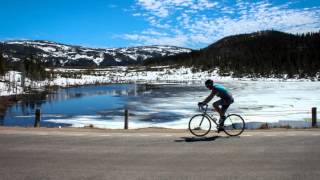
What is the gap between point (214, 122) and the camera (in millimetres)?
13633

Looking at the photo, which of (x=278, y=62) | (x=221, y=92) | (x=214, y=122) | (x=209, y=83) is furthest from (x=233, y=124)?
(x=278, y=62)

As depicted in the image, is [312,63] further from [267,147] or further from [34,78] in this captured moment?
[267,147]

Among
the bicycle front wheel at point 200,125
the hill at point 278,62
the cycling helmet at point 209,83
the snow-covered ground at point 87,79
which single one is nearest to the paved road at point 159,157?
the bicycle front wheel at point 200,125

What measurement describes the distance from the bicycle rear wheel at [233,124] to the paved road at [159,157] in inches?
12.4

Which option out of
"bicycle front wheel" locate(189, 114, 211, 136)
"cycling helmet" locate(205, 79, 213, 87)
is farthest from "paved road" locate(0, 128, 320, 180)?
"cycling helmet" locate(205, 79, 213, 87)

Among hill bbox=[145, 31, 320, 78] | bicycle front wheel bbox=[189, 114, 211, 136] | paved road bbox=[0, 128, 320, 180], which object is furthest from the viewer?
hill bbox=[145, 31, 320, 78]

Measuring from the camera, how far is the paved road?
26.5ft

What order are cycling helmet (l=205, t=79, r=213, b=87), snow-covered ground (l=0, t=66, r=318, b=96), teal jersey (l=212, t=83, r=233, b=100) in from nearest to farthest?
1. cycling helmet (l=205, t=79, r=213, b=87)
2. teal jersey (l=212, t=83, r=233, b=100)
3. snow-covered ground (l=0, t=66, r=318, b=96)

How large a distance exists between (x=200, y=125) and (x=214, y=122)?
1.73 feet

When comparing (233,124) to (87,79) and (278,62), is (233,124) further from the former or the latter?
(278,62)

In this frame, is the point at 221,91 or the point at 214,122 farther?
the point at 214,122

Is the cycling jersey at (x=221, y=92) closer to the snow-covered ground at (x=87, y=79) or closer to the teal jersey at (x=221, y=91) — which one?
the teal jersey at (x=221, y=91)

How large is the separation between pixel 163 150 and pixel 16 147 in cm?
409

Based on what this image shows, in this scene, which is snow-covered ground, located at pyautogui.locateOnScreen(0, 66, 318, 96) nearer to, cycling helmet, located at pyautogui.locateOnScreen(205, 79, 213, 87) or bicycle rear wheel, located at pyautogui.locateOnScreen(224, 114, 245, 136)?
bicycle rear wheel, located at pyautogui.locateOnScreen(224, 114, 245, 136)
